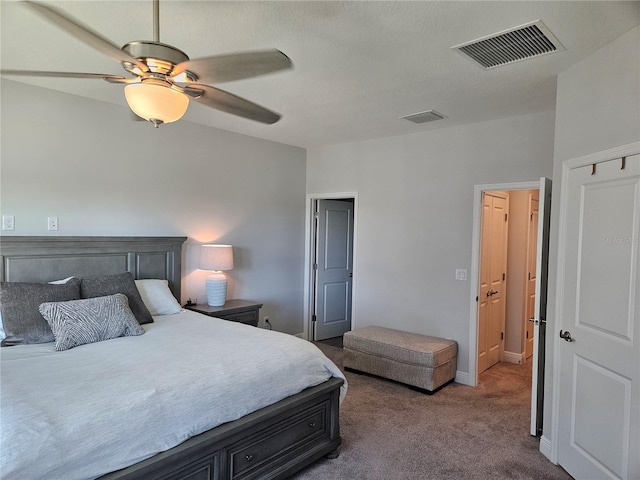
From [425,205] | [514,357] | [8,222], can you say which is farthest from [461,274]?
[8,222]

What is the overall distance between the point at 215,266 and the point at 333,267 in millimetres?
2143

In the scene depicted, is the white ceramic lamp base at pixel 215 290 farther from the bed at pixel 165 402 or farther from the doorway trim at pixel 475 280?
the doorway trim at pixel 475 280

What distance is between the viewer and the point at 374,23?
2.20 metres

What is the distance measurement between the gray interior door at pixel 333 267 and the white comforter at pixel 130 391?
2.90 m

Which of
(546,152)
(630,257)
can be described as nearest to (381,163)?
(546,152)

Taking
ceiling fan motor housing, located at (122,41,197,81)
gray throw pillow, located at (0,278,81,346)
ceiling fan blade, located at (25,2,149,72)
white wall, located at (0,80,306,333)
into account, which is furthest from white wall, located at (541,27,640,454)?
gray throw pillow, located at (0,278,81,346)

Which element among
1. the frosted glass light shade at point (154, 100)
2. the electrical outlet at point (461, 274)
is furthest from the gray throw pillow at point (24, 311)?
the electrical outlet at point (461, 274)

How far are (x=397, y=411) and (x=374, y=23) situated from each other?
2.95 meters

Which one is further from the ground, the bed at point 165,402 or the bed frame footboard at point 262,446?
the bed at point 165,402

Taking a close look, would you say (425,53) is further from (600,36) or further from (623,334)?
(623,334)

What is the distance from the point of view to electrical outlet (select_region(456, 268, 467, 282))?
13.7 ft

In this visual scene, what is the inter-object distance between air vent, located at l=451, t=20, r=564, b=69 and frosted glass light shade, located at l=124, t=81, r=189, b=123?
1664mm

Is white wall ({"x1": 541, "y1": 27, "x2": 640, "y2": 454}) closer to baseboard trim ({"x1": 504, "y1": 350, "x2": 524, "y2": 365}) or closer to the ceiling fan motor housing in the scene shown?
baseboard trim ({"x1": 504, "y1": 350, "x2": 524, "y2": 365})

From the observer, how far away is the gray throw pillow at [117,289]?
10.3 ft
